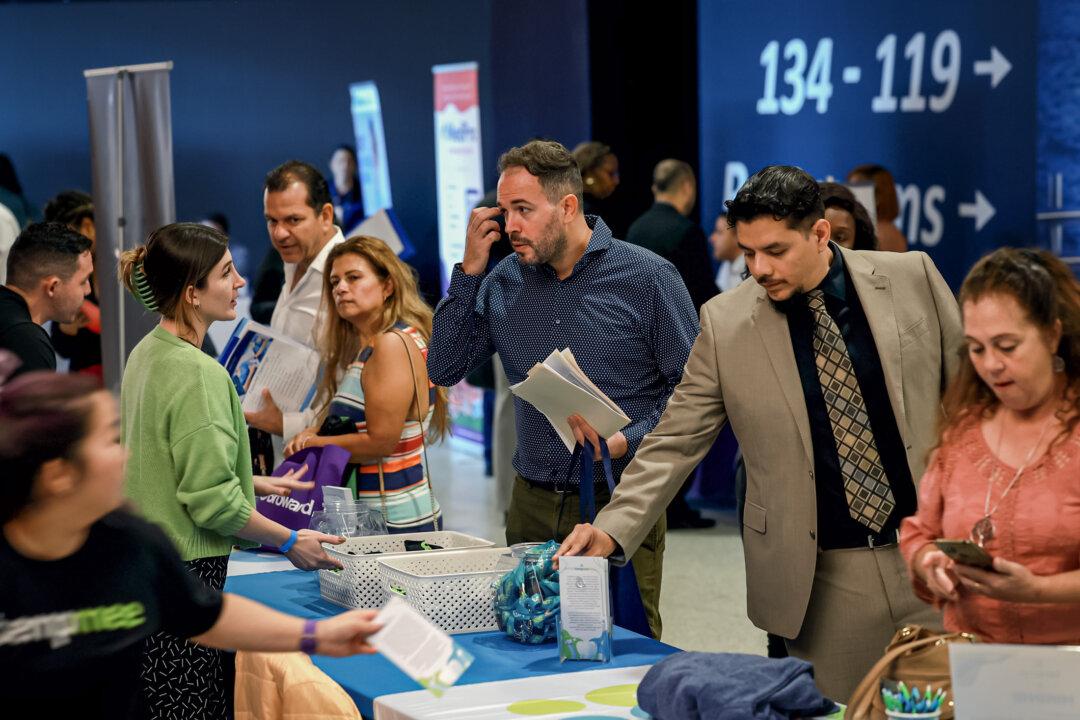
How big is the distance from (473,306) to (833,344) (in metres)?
1.18

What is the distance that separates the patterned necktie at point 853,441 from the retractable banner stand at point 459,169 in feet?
23.1

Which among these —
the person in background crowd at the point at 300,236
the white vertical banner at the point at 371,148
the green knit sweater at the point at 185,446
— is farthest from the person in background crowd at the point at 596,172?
the white vertical banner at the point at 371,148

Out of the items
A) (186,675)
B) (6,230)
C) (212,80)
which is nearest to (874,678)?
(186,675)

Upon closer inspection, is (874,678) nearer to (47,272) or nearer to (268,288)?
(47,272)

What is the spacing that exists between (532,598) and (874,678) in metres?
0.88

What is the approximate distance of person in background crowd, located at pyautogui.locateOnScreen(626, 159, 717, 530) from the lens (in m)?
7.06

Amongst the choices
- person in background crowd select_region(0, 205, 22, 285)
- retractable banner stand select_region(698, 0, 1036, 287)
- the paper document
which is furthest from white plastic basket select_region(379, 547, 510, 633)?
person in background crowd select_region(0, 205, 22, 285)

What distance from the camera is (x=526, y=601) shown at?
296cm

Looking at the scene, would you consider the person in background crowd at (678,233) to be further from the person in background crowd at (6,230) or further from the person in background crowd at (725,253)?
the person in background crowd at (6,230)

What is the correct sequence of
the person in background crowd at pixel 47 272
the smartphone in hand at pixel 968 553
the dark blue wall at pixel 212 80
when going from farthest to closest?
the dark blue wall at pixel 212 80 → the person in background crowd at pixel 47 272 → the smartphone in hand at pixel 968 553

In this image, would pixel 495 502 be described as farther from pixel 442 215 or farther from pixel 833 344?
pixel 833 344

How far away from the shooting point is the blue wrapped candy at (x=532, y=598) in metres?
2.95

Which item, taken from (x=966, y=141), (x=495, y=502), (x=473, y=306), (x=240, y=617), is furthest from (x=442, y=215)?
(x=240, y=617)

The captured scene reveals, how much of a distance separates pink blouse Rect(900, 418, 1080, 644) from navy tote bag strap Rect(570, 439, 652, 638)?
0.90 meters
